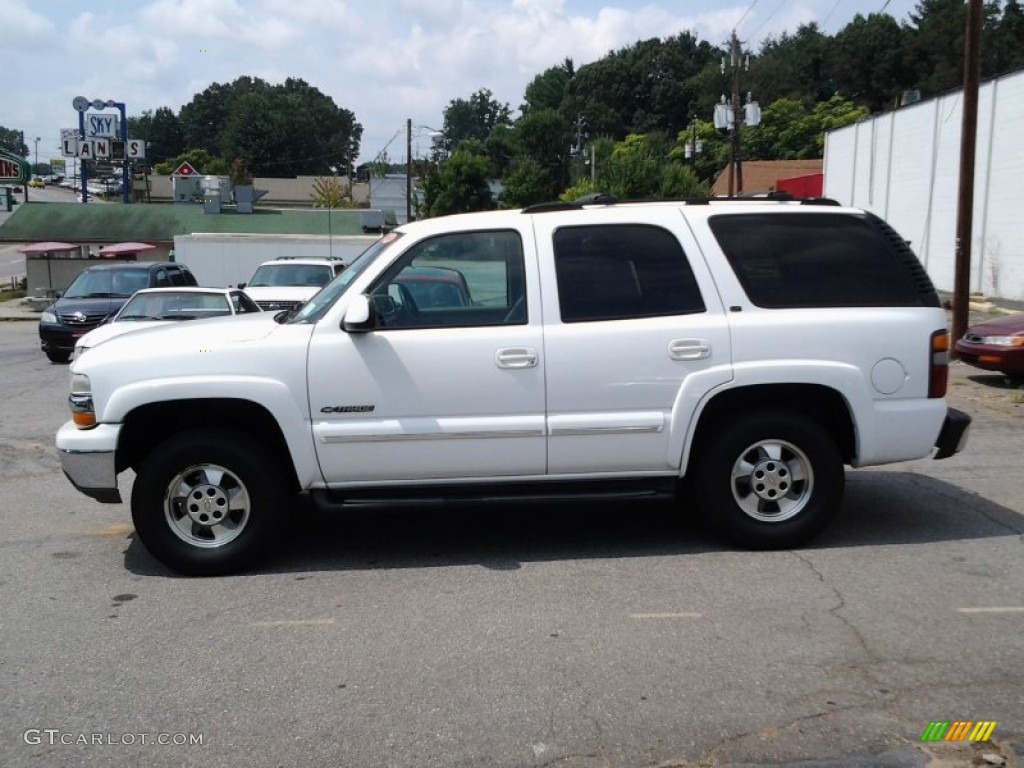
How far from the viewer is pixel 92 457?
5.83m

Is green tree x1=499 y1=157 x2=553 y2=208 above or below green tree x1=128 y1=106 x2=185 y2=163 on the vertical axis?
below

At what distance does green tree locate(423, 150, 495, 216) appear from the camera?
6812 centimetres

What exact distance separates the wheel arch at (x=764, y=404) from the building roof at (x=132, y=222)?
1514 inches

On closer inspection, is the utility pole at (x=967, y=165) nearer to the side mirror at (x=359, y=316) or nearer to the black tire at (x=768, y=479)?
the black tire at (x=768, y=479)

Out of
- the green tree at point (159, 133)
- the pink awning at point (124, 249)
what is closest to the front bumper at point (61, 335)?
the pink awning at point (124, 249)

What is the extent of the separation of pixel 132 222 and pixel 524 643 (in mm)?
45841

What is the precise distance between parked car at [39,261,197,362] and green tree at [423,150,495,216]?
157 ft

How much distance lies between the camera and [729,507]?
6133 mm

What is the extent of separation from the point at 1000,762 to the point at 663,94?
361 feet

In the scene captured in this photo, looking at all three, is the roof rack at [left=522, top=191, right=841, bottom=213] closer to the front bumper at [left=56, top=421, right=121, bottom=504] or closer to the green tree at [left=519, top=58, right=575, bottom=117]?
the front bumper at [left=56, top=421, right=121, bottom=504]

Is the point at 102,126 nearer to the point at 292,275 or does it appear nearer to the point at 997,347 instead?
the point at 292,275

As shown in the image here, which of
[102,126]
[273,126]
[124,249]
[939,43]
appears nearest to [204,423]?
[124,249]

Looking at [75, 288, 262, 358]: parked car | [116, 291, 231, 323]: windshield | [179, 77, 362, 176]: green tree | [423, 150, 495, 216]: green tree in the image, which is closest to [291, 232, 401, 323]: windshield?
[75, 288, 262, 358]: parked car

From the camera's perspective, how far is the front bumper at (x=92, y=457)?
5.80 meters
